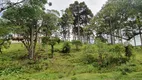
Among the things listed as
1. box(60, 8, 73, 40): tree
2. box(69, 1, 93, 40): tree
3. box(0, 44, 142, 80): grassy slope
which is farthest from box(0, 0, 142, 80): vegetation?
box(69, 1, 93, 40): tree

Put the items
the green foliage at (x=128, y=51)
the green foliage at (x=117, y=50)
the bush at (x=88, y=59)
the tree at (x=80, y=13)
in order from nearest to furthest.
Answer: the green foliage at (x=117, y=50) → the green foliage at (x=128, y=51) → the bush at (x=88, y=59) → the tree at (x=80, y=13)

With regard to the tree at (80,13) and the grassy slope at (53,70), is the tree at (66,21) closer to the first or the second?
the tree at (80,13)

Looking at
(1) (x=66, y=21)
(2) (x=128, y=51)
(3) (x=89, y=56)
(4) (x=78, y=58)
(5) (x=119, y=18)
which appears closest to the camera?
(2) (x=128, y=51)

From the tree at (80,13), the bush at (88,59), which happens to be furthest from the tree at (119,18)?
the tree at (80,13)

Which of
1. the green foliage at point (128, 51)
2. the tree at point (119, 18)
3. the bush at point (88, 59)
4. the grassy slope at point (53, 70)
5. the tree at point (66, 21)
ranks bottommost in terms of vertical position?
the grassy slope at point (53, 70)

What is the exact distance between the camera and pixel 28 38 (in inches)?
→ 1064

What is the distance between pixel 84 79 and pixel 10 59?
46.4ft

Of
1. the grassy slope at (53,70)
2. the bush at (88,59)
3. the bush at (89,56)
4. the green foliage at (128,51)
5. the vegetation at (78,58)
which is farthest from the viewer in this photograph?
the bush at (89,56)

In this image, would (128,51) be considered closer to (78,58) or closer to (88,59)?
(88,59)

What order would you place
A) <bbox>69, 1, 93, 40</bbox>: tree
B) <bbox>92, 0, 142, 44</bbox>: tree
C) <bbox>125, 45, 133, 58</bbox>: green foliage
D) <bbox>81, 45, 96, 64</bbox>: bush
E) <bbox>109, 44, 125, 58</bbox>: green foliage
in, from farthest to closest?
<bbox>69, 1, 93, 40</bbox>: tree
<bbox>81, 45, 96, 64</bbox>: bush
<bbox>125, 45, 133, 58</bbox>: green foliage
<bbox>109, 44, 125, 58</bbox>: green foliage
<bbox>92, 0, 142, 44</bbox>: tree

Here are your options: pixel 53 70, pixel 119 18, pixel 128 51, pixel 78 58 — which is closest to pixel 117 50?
pixel 128 51

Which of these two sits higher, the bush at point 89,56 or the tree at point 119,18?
the tree at point 119,18

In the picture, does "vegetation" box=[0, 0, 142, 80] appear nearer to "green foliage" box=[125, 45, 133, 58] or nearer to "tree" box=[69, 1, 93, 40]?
"green foliage" box=[125, 45, 133, 58]

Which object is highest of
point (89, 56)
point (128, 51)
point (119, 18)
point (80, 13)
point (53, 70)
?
point (80, 13)
